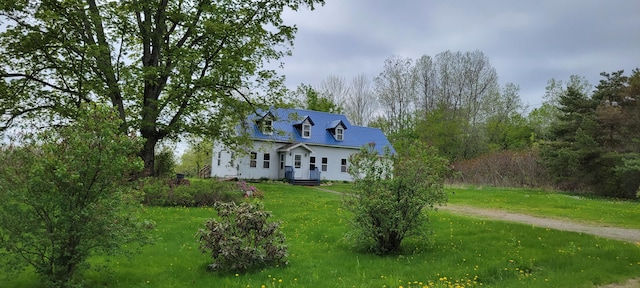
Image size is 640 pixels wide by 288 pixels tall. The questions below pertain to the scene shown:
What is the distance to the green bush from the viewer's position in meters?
13.8

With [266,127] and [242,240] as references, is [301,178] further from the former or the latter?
[242,240]

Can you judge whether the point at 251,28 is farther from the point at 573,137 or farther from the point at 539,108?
the point at 539,108

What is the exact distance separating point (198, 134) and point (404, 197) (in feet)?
43.9

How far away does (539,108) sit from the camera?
151ft

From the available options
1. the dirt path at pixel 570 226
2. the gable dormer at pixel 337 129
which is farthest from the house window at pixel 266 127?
the gable dormer at pixel 337 129

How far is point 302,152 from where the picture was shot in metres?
33.2

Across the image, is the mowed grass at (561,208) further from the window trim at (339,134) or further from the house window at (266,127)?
the window trim at (339,134)

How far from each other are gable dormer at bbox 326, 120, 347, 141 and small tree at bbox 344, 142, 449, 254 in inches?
1115

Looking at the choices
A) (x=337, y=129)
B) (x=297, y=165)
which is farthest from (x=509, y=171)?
(x=297, y=165)

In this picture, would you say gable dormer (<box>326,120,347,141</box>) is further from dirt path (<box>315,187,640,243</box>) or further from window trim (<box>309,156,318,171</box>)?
dirt path (<box>315,187,640,243</box>)

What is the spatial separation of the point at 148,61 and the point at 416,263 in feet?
50.9

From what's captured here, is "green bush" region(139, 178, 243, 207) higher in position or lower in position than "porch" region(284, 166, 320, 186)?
lower

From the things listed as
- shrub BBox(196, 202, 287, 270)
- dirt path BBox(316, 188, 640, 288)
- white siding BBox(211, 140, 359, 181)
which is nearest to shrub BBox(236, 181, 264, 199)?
dirt path BBox(316, 188, 640, 288)

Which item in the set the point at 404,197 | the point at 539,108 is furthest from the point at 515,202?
the point at 539,108
